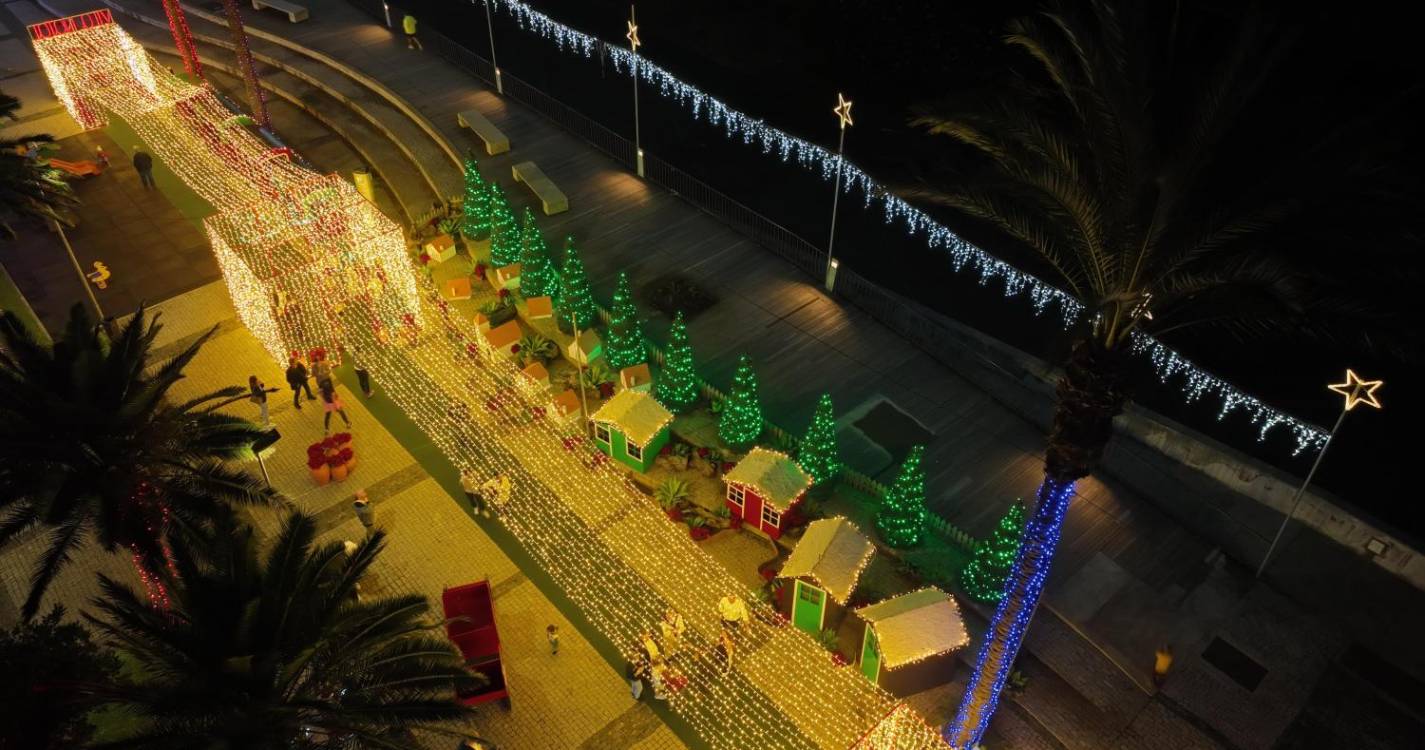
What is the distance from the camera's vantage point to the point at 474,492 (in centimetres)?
2153

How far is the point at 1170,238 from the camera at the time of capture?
1212 cm

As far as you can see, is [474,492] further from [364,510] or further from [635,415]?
[635,415]

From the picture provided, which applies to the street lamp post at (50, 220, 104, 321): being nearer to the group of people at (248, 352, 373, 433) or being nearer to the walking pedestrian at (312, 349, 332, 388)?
the group of people at (248, 352, 373, 433)

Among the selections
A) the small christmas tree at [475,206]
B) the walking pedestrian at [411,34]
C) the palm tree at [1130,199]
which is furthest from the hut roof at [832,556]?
the walking pedestrian at [411,34]

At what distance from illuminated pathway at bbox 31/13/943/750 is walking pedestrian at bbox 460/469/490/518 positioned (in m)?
0.49

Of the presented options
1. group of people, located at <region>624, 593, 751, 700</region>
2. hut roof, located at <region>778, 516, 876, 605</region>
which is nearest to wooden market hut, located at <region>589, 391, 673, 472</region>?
group of people, located at <region>624, 593, 751, 700</region>

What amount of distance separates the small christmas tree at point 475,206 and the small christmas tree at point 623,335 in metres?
7.05

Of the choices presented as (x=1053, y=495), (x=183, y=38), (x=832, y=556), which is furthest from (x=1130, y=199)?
(x=183, y=38)

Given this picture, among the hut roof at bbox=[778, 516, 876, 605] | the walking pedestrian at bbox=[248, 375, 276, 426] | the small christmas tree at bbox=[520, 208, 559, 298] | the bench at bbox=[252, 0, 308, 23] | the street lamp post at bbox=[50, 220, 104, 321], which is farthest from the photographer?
the bench at bbox=[252, 0, 308, 23]

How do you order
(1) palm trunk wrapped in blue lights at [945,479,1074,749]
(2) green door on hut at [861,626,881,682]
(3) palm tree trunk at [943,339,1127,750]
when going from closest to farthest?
1. (3) palm tree trunk at [943,339,1127,750]
2. (1) palm trunk wrapped in blue lights at [945,479,1074,749]
3. (2) green door on hut at [861,626,881,682]

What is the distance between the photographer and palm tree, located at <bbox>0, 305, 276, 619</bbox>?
15625mm

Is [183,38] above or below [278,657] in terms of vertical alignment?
below

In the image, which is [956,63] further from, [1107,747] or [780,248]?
[1107,747]

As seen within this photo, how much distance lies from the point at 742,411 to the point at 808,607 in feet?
17.0
